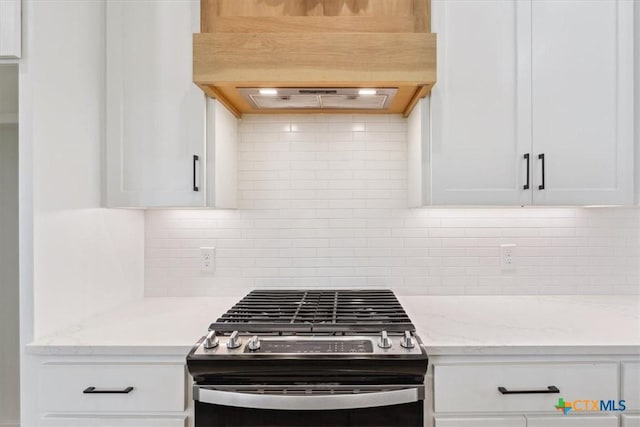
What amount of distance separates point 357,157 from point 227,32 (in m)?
0.83

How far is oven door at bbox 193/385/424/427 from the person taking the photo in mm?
1256

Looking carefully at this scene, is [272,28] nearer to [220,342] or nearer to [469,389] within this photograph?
[220,342]

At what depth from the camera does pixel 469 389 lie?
1.35 meters

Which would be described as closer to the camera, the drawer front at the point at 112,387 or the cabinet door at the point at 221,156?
the drawer front at the point at 112,387

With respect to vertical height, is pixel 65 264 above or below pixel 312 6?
below

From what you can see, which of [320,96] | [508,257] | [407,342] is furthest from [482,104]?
[407,342]

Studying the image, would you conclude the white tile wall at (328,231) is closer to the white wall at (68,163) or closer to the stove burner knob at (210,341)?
the white wall at (68,163)

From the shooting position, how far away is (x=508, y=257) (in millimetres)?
2088

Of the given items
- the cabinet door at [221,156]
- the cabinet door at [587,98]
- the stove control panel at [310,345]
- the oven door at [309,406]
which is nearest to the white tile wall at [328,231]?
the cabinet door at [221,156]

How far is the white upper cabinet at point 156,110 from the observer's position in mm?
1704

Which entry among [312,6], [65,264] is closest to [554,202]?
[312,6]

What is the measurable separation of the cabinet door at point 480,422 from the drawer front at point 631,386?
0.33m

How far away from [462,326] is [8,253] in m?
1.55

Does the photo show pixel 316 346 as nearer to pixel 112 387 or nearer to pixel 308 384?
pixel 308 384
